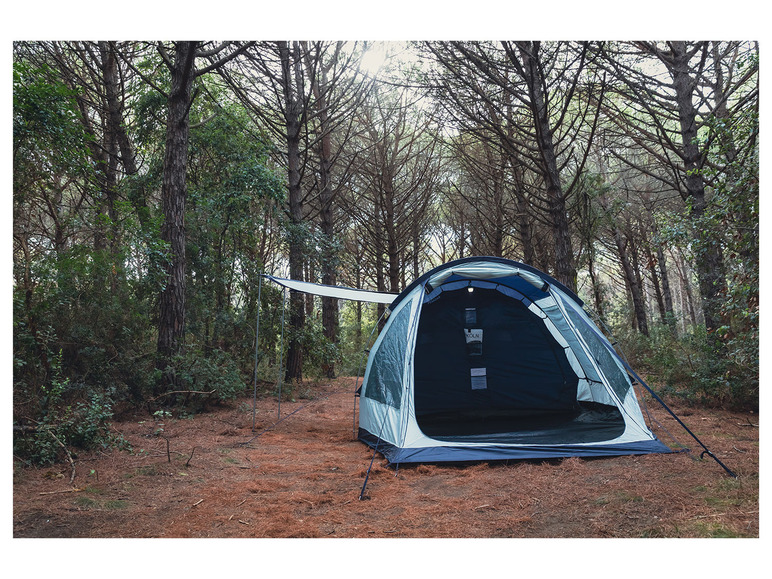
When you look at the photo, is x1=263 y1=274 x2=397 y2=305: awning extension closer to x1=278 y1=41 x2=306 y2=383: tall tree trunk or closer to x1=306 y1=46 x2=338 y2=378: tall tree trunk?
x1=278 y1=41 x2=306 y2=383: tall tree trunk

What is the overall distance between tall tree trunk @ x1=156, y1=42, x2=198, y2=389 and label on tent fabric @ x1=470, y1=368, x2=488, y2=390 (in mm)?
3610

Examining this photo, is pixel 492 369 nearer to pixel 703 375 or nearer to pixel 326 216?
pixel 703 375

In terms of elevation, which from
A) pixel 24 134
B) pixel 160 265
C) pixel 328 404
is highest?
pixel 24 134

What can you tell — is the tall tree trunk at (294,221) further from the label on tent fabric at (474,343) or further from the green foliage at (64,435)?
the green foliage at (64,435)

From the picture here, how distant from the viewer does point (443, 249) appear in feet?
59.8

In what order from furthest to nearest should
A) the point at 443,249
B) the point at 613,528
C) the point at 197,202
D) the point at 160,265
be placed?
1. the point at 443,249
2. the point at 197,202
3. the point at 160,265
4. the point at 613,528

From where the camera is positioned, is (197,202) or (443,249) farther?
(443,249)

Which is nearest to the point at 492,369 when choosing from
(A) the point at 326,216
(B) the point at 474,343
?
(B) the point at 474,343

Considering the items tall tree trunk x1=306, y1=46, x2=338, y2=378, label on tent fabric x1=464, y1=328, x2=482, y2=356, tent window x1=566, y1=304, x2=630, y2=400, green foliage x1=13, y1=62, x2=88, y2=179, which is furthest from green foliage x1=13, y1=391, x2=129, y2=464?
tall tree trunk x1=306, y1=46, x2=338, y2=378

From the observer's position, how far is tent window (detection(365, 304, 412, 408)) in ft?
15.7

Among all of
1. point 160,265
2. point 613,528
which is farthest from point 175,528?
point 160,265

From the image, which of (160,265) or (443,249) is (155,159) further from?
(443,249)

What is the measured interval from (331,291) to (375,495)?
2787 mm

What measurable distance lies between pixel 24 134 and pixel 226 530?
131 inches
